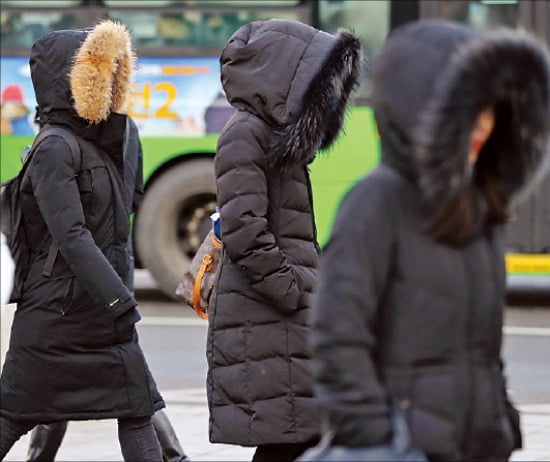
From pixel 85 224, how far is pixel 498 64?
2396 millimetres

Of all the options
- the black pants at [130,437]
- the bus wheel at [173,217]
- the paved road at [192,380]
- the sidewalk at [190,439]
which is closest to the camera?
the black pants at [130,437]

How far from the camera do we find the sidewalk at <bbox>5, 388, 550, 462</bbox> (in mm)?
6336

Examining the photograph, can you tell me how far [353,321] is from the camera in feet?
8.95

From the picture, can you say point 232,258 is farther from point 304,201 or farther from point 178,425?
point 178,425

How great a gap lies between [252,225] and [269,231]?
0.10 m

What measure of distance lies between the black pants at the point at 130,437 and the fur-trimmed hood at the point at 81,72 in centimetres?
107

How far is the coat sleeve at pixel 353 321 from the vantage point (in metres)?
2.70

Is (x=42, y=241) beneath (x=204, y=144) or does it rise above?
above

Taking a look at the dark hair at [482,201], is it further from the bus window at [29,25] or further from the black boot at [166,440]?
the bus window at [29,25]

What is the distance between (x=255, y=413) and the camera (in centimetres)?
440

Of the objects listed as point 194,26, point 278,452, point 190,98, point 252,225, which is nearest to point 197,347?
point 190,98

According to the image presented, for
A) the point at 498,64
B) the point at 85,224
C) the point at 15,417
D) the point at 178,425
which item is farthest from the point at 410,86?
the point at 178,425

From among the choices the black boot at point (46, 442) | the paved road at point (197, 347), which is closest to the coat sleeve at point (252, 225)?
the black boot at point (46, 442)

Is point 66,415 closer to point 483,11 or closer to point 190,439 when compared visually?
point 190,439
